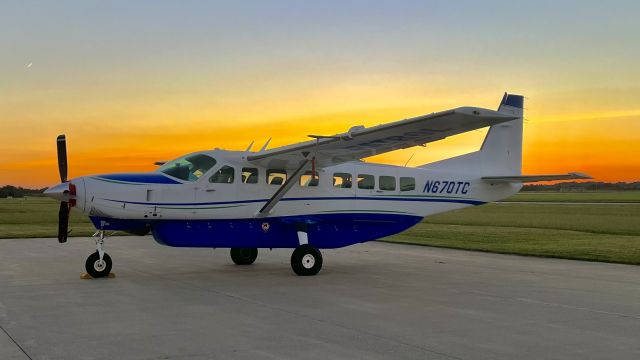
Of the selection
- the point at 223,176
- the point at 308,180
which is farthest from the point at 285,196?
the point at 223,176

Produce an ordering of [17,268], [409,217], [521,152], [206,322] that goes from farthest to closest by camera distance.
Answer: [521,152] → [409,217] → [17,268] → [206,322]

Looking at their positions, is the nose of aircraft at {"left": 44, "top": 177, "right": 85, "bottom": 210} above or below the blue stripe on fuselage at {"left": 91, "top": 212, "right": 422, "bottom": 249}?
above

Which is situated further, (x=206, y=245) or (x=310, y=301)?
(x=206, y=245)

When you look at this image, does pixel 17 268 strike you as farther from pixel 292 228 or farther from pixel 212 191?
pixel 292 228

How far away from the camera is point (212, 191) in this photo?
13148 millimetres

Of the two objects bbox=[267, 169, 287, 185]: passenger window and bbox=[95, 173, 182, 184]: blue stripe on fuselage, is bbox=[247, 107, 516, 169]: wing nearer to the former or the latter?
bbox=[267, 169, 287, 185]: passenger window

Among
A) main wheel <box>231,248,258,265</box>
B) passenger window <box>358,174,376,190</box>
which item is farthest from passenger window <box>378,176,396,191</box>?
main wheel <box>231,248,258,265</box>

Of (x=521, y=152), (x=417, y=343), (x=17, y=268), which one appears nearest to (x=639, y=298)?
(x=417, y=343)

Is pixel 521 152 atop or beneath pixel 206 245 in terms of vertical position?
atop

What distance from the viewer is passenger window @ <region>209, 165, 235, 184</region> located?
13.2m

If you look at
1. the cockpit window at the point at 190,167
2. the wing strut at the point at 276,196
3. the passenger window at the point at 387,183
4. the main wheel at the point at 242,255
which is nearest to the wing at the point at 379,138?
the wing strut at the point at 276,196

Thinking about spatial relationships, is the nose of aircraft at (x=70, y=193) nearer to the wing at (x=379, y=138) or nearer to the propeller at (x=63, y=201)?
the propeller at (x=63, y=201)

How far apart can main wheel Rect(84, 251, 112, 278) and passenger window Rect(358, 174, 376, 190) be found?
5.95 metres

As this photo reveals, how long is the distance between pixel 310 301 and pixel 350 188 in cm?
527
